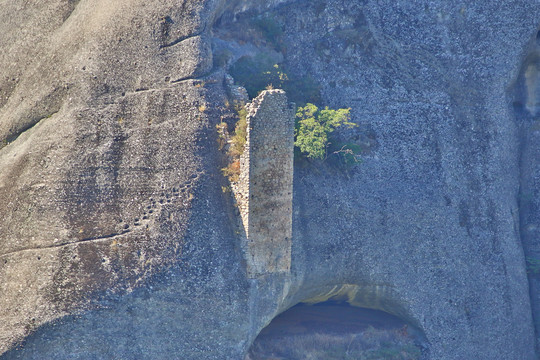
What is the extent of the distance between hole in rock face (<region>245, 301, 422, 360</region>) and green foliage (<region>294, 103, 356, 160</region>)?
6.34 m

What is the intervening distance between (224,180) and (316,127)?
13.4 ft

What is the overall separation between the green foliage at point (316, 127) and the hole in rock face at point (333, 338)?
250 inches

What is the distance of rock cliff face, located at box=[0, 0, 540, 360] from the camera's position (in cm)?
1983

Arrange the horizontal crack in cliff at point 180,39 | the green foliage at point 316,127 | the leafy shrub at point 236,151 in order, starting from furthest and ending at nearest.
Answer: the green foliage at point 316,127
the horizontal crack in cliff at point 180,39
the leafy shrub at point 236,151

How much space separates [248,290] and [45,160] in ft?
25.7

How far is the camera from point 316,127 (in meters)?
22.8

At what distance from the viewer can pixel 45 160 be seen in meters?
20.9

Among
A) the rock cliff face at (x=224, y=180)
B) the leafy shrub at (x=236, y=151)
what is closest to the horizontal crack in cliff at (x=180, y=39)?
the rock cliff face at (x=224, y=180)

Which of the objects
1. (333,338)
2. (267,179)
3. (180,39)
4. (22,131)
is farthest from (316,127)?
(22,131)

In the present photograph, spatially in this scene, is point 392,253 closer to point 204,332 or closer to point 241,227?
point 241,227

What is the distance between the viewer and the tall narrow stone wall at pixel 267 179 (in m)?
20.4

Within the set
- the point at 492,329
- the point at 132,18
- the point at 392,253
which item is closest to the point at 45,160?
the point at 132,18

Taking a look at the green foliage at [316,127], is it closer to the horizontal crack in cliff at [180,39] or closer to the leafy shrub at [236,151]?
the leafy shrub at [236,151]

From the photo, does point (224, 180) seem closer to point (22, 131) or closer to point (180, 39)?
point (180, 39)
